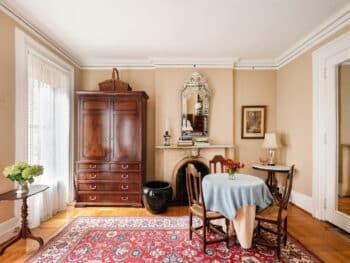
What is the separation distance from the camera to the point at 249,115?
466 centimetres

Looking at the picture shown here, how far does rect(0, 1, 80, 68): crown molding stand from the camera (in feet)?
8.58

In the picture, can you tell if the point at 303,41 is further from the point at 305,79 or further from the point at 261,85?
the point at 261,85

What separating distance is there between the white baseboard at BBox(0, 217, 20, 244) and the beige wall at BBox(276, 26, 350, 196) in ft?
14.5

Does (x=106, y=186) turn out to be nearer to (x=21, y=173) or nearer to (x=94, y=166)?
(x=94, y=166)

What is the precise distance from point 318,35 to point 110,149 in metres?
3.98

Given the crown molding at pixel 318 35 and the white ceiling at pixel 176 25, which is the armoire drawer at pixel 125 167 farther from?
the crown molding at pixel 318 35

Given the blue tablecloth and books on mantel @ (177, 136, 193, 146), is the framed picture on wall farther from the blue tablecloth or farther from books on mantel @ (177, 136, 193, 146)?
the blue tablecloth

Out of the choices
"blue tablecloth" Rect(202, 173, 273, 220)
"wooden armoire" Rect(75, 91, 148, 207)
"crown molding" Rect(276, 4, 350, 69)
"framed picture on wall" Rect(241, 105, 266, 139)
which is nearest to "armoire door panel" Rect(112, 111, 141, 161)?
"wooden armoire" Rect(75, 91, 148, 207)

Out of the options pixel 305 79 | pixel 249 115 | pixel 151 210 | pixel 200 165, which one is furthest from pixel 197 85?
pixel 151 210

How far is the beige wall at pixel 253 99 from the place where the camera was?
466 cm

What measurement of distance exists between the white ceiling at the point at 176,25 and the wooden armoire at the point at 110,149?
3.04ft

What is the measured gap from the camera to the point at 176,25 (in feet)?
10.3

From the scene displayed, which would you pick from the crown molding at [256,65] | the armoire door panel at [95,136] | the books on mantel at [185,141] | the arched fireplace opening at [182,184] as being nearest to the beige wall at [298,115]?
the crown molding at [256,65]

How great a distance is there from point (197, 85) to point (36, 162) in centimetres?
320
